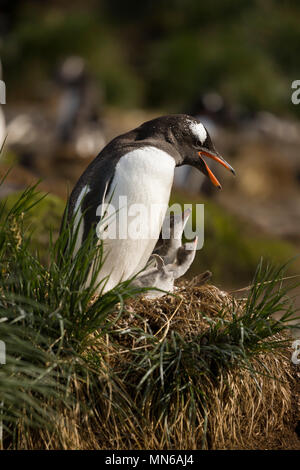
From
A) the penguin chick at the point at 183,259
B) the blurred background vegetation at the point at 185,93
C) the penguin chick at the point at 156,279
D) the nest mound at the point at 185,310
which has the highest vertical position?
the blurred background vegetation at the point at 185,93

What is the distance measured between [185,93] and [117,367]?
51.3ft

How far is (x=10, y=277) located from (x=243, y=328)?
0.89 metres

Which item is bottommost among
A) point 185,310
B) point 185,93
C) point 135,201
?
point 185,310

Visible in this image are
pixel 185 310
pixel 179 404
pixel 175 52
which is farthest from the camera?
pixel 175 52

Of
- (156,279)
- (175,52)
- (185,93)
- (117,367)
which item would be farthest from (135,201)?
(175,52)

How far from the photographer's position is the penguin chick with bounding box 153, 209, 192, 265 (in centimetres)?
326

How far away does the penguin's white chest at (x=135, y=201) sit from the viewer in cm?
293

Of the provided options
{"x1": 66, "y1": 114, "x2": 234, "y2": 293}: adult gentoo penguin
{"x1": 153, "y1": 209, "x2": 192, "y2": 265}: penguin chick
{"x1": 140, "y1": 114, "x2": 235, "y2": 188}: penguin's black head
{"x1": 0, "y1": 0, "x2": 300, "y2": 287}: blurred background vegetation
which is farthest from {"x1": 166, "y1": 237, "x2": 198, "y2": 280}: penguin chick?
{"x1": 0, "y1": 0, "x2": 300, "y2": 287}: blurred background vegetation

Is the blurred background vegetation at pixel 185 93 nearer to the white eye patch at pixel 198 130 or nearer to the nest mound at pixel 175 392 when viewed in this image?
the white eye patch at pixel 198 130

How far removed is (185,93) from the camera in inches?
694

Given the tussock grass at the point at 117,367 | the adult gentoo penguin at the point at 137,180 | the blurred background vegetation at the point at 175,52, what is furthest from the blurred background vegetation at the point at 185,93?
the tussock grass at the point at 117,367

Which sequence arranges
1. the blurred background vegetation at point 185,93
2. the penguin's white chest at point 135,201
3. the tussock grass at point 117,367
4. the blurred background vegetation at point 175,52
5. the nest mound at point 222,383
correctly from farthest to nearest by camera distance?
the blurred background vegetation at point 175,52 < the blurred background vegetation at point 185,93 < the penguin's white chest at point 135,201 < the nest mound at point 222,383 < the tussock grass at point 117,367

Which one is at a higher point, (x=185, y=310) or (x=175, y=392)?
(x=185, y=310)

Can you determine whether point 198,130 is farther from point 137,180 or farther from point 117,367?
point 117,367
